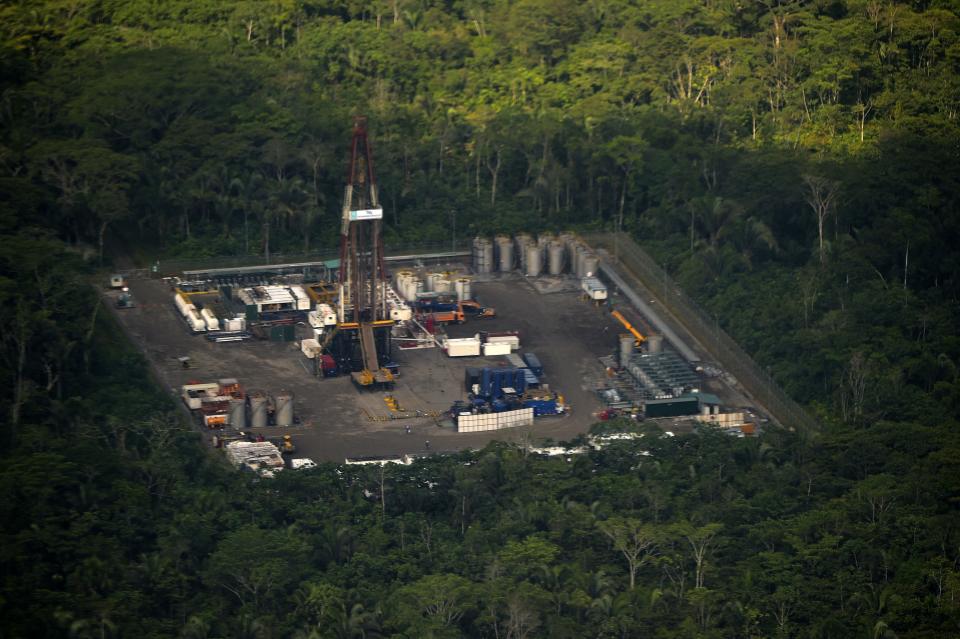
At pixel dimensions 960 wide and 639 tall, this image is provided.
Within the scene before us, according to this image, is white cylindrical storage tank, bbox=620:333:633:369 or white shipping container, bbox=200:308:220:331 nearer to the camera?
white cylindrical storage tank, bbox=620:333:633:369

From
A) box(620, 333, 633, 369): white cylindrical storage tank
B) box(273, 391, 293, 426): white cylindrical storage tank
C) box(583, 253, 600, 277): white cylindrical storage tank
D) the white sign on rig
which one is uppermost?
the white sign on rig

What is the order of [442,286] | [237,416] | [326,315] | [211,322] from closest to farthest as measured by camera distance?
[237,416]
[211,322]
[326,315]
[442,286]

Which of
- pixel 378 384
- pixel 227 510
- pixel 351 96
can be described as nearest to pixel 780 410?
pixel 378 384

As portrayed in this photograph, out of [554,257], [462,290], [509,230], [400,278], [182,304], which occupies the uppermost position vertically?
[509,230]

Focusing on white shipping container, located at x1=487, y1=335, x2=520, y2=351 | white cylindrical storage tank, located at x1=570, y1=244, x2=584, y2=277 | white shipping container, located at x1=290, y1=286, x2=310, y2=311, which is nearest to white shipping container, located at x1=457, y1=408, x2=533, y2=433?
white shipping container, located at x1=487, y1=335, x2=520, y2=351

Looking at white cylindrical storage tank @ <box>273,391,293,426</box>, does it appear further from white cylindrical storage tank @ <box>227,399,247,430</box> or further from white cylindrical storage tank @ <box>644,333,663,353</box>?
white cylindrical storage tank @ <box>644,333,663,353</box>

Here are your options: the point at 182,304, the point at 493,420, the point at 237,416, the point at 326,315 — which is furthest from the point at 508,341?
the point at 182,304

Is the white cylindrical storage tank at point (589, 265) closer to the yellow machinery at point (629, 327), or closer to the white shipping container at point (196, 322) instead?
the yellow machinery at point (629, 327)

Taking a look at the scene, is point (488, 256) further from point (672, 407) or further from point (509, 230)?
point (672, 407)
